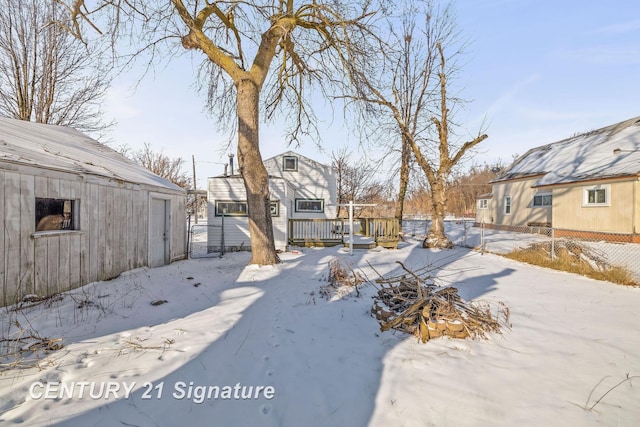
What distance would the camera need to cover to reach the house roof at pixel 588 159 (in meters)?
12.7

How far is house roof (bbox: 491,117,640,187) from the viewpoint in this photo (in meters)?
12.7

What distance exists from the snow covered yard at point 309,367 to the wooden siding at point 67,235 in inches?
26.5

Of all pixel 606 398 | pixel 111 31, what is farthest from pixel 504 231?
pixel 111 31

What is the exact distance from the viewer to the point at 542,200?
1698 centimetres

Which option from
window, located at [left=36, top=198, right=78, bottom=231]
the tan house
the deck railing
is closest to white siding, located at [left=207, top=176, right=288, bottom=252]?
the deck railing

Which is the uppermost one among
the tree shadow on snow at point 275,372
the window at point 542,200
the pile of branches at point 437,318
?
the window at point 542,200

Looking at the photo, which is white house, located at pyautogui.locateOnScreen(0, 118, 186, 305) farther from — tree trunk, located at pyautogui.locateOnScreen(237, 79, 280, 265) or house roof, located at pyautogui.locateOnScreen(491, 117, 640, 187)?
house roof, located at pyautogui.locateOnScreen(491, 117, 640, 187)

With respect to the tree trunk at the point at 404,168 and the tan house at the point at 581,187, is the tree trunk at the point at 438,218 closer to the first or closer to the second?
the tree trunk at the point at 404,168

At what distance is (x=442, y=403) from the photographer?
2.33 meters

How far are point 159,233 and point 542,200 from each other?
20.3m

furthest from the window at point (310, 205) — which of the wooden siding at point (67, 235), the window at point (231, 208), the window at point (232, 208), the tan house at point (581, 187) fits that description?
the tan house at point (581, 187)

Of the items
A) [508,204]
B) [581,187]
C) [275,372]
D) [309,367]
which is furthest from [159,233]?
[508,204]

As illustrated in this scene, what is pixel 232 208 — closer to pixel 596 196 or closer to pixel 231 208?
pixel 231 208

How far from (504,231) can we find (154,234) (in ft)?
68.9
